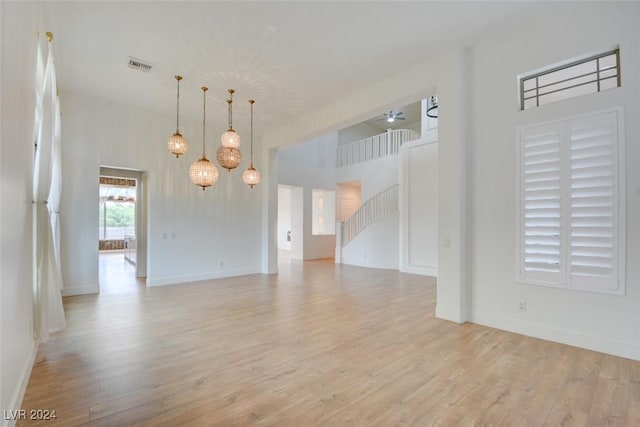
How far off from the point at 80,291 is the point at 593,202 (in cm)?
763

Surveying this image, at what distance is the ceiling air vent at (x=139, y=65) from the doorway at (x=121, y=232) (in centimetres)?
269

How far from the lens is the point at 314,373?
8.39ft

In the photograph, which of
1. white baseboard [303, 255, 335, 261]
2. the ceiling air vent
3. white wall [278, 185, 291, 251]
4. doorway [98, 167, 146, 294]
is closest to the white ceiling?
the ceiling air vent

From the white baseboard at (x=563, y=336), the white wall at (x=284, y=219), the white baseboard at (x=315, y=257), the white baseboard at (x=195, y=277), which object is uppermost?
the white wall at (x=284, y=219)

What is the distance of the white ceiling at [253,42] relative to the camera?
3.21 m

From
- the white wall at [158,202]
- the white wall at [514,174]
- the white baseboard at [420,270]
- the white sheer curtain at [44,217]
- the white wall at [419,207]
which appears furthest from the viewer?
the white wall at [419,207]

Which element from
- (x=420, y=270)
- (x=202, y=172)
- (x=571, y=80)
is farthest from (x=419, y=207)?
(x=202, y=172)

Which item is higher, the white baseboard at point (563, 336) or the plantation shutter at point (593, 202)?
the plantation shutter at point (593, 202)

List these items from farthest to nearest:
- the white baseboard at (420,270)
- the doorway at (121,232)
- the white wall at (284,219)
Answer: the white wall at (284,219) → the white baseboard at (420,270) → the doorway at (121,232)

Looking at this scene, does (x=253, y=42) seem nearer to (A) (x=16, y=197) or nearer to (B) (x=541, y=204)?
(A) (x=16, y=197)

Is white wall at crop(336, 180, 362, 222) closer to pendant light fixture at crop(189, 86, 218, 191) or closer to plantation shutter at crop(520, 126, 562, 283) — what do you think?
pendant light fixture at crop(189, 86, 218, 191)

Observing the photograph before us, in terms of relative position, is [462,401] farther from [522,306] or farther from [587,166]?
[587,166]

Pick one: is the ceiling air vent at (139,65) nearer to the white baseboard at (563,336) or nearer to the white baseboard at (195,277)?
the white baseboard at (195,277)

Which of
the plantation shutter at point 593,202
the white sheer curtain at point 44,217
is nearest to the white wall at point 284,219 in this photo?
the white sheer curtain at point 44,217
